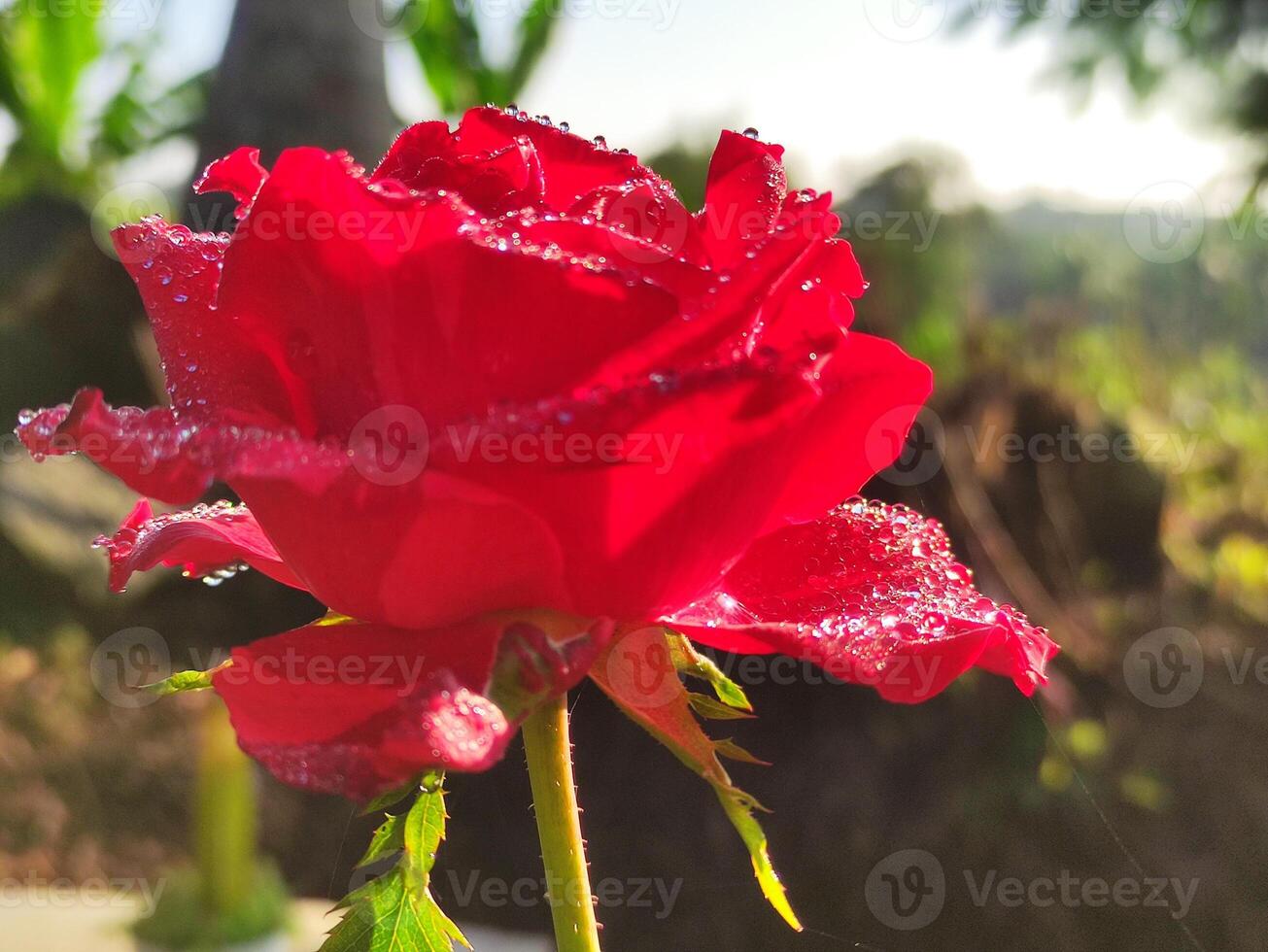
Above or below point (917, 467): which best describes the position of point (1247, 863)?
below

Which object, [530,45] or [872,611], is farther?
[530,45]

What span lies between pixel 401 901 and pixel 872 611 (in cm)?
10

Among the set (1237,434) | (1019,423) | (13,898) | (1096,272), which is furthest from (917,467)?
(1096,272)

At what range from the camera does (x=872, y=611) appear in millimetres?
187

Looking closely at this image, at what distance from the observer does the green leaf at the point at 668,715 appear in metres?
0.18

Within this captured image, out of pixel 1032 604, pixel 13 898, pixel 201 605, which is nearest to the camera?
pixel 1032 604

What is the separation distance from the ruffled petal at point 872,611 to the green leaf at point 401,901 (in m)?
0.06

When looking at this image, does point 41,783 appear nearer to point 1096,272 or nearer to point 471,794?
point 471,794

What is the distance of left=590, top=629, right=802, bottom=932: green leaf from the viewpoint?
0.58 feet

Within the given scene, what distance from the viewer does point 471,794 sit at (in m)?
0.38

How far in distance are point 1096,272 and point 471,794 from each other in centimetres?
563

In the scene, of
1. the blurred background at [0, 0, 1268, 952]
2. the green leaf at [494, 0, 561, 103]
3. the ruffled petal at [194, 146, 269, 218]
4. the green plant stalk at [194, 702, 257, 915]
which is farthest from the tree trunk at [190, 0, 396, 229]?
the ruffled petal at [194, 146, 269, 218]

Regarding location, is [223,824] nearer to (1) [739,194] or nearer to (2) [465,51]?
(1) [739,194]

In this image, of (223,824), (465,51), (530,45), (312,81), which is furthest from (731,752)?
(530,45)
